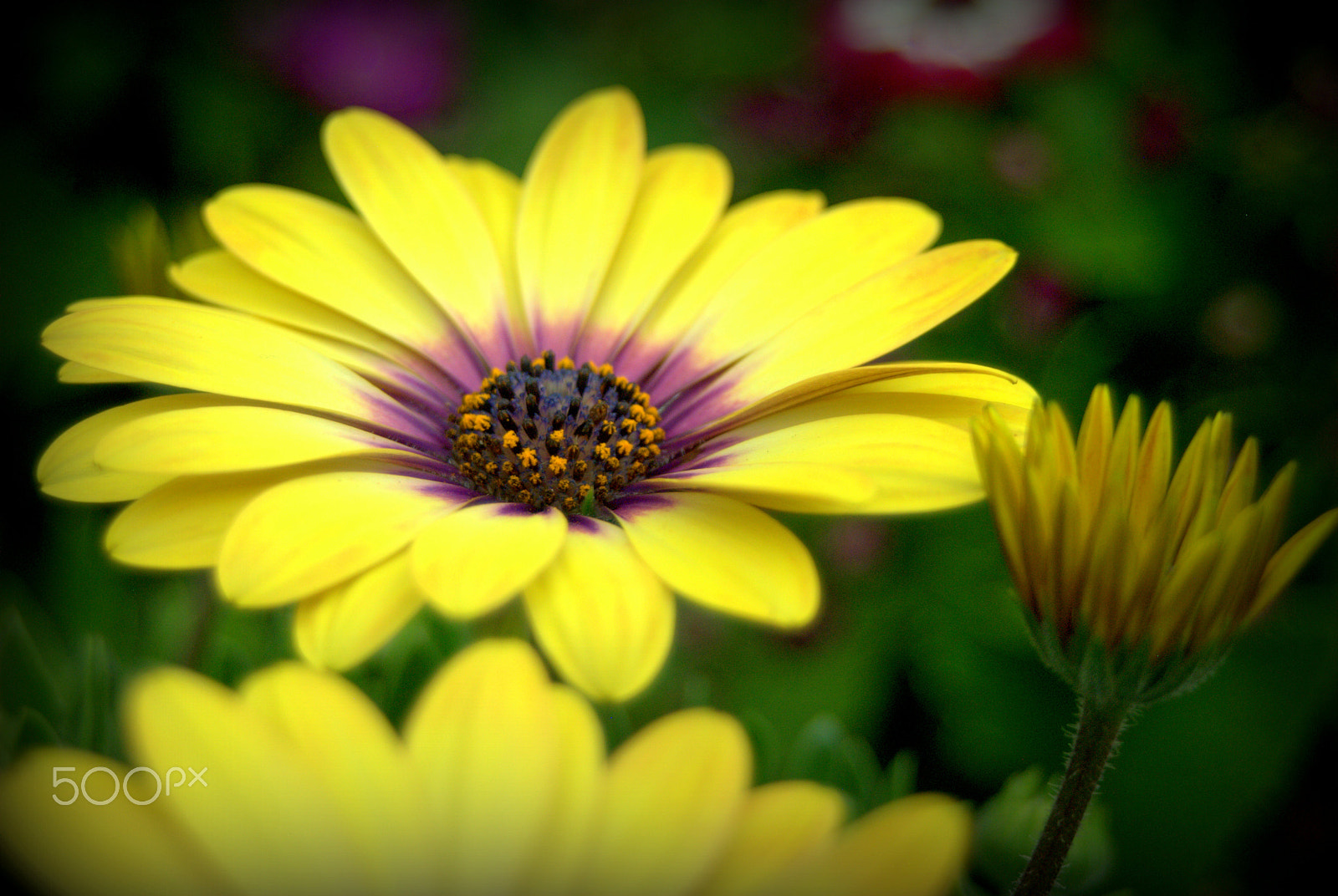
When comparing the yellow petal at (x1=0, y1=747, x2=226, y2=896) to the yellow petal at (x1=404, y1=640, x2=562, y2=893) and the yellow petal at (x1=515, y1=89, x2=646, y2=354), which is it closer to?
the yellow petal at (x1=404, y1=640, x2=562, y2=893)

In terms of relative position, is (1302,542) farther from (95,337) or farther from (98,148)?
(98,148)

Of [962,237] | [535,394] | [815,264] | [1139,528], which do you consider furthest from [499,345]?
[962,237]

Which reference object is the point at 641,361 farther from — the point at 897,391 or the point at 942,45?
the point at 942,45

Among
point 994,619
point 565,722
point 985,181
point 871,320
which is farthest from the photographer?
point 985,181

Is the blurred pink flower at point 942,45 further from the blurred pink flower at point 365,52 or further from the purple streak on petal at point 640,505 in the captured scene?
the purple streak on petal at point 640,505

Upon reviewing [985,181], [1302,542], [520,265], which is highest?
[985,181]

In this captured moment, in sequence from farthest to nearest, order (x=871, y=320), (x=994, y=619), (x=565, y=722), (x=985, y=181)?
(x=985, y=181)
(x=994, y=619)
(x=871, y=320)
(x=565, y=722)

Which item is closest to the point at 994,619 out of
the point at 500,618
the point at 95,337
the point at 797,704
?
the point at 797,704

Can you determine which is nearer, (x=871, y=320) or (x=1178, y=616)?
(x=1178, y=616)

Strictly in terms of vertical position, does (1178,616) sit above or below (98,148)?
below
